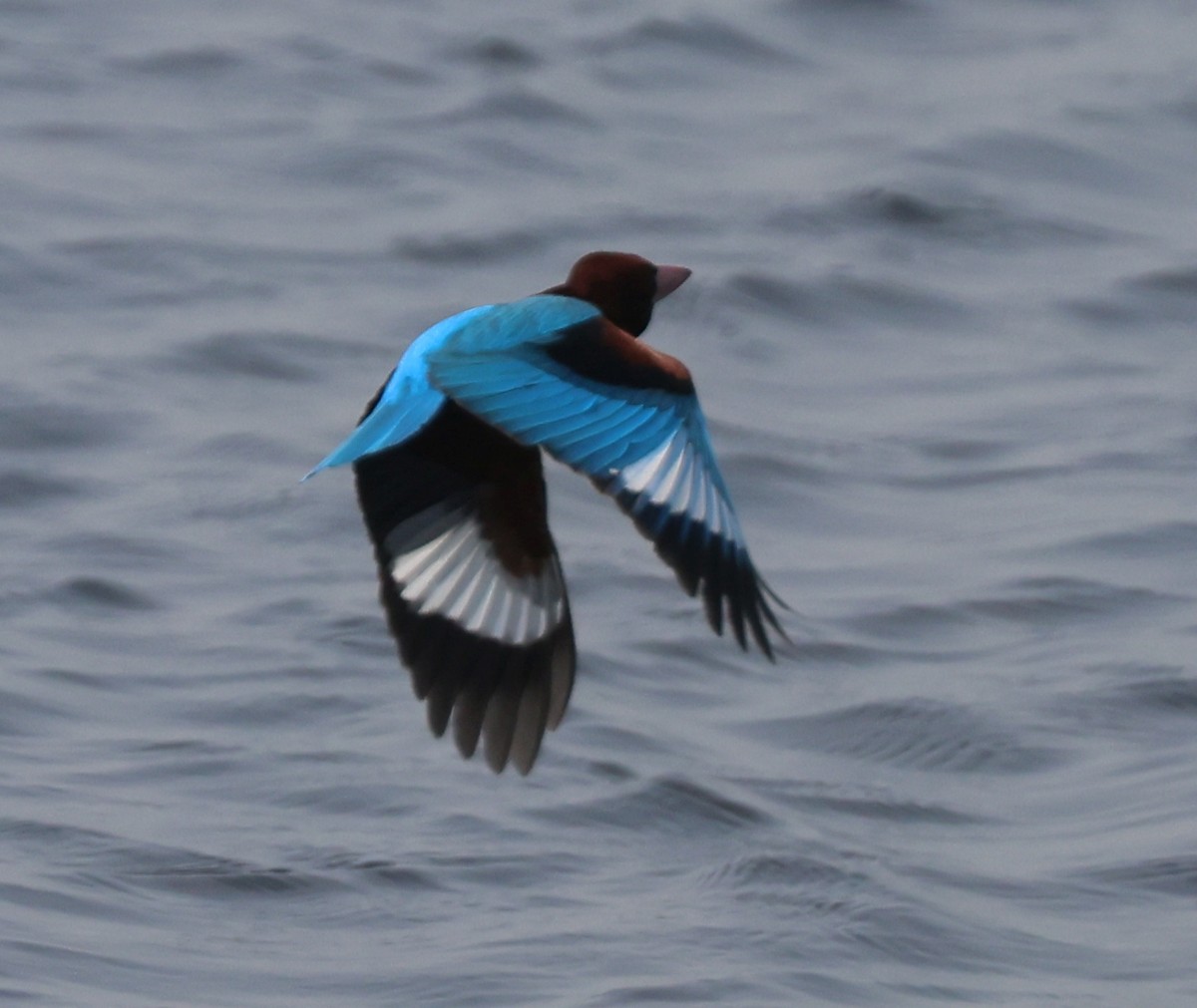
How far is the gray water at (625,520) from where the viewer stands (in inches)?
256

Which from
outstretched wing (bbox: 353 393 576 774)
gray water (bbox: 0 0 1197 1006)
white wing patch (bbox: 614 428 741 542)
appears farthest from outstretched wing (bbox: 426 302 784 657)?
gray water (bbox: 0 0 1197 1006)

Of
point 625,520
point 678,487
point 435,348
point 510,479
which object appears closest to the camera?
point 678,487

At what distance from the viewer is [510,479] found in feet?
16.3

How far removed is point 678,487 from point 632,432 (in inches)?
4.7

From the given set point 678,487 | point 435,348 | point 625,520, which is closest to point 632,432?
point 678,487

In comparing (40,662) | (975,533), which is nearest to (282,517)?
(40,662)

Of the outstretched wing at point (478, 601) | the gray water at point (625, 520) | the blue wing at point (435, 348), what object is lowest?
the gray water at point (625, 520)

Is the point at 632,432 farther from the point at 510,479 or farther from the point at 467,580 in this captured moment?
the point at 467,580

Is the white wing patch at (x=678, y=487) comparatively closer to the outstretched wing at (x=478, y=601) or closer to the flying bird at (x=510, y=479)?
the flying bird at (x=510, y=479)

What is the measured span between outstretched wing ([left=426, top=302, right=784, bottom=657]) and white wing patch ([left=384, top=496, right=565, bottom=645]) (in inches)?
14.4

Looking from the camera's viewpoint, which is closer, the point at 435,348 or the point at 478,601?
the point at 435,348

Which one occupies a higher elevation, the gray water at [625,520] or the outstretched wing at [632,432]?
the outstretched wing at [632,432]

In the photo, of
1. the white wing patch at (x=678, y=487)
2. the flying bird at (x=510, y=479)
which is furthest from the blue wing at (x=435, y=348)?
the white wing patch at (x=678, y=487)

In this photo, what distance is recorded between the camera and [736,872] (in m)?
6.88
